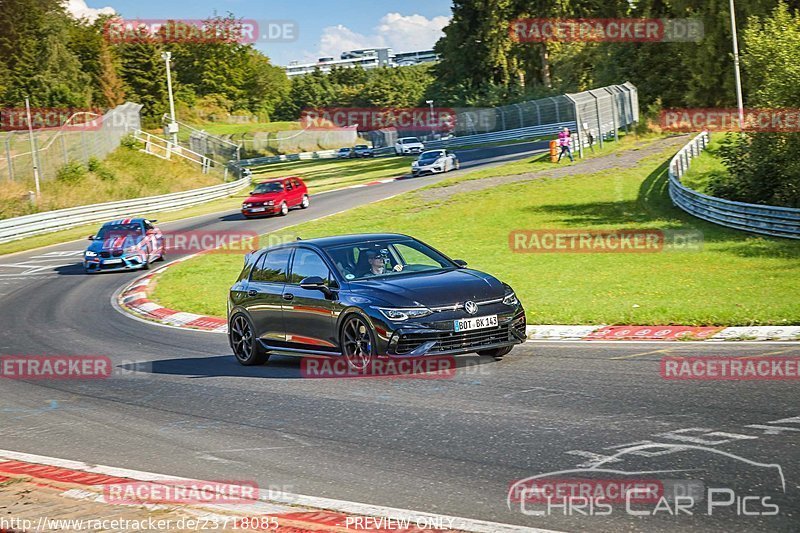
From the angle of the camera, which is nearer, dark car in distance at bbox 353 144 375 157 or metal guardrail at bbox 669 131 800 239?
metal guardrail at bbox 669 131 800 239

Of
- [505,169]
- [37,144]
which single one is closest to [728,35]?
[505,169]

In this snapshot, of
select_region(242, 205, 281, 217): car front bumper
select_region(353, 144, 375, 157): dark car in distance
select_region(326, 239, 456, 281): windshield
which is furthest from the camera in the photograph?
select_region(353, 144, 375, 157): dark car in distance

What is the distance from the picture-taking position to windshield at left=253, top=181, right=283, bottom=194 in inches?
1693

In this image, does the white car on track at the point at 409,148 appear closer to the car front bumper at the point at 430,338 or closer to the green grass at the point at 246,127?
the green grass at the point at 246,127

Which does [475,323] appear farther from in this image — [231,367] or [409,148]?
[409,148]

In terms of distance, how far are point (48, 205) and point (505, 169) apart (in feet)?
71.5

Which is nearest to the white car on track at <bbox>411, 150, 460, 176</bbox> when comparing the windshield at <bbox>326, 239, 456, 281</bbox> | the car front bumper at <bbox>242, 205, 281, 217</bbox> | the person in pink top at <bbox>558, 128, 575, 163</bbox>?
the person in pink top at <bbox>558, 128, 575, 163</bbox>

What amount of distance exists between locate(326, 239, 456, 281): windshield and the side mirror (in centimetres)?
26

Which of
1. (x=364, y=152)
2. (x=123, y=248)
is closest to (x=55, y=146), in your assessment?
(x=123, y=248)

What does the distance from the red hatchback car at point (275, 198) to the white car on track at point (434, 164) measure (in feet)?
39.7

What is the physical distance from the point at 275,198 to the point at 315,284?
30741 millimetres

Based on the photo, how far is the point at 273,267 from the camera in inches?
531

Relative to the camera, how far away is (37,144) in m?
47.2

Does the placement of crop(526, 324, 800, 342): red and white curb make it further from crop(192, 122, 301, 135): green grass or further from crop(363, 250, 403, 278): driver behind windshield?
crop(192, 122, 301, 135): green grass
